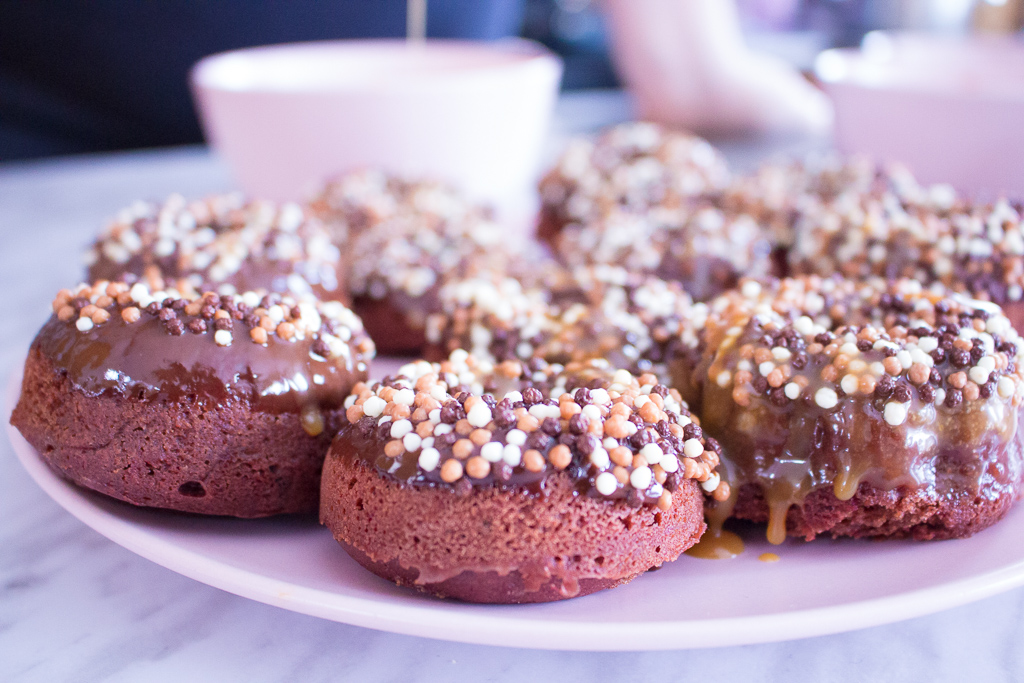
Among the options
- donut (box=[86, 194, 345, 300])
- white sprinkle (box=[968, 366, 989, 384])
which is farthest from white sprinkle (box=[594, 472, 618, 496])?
donut (box=[86, 194, 345, 300])

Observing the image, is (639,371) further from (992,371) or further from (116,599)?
(116,599)

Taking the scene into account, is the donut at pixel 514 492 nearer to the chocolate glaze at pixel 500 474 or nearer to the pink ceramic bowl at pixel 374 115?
the chocolate glaze at pixel 500 474

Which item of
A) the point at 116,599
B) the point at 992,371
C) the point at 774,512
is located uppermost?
the point at 992,371

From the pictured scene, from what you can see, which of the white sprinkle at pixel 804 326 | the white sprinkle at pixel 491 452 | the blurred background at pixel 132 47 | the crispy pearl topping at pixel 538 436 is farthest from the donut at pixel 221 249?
the blurred background at pixel 132 47

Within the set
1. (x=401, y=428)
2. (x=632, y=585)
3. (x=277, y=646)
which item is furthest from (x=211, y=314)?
(x=632, y=585)

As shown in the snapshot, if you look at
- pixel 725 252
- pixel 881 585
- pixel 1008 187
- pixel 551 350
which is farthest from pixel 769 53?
pixel 881 585

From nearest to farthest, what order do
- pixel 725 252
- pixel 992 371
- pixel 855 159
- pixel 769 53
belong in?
1. pixel 992 371
2. pixel 725 252
3. pixel 855 159
4. pixel 769 53

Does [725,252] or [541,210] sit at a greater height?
[725,252]
